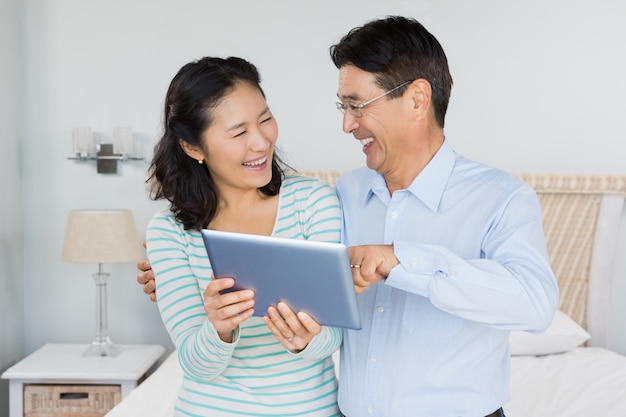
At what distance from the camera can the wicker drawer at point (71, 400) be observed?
2773 millimetres

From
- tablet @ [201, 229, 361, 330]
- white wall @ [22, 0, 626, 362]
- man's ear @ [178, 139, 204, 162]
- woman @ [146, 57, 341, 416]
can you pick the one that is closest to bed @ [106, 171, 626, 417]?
white wall @ [22, 0, 626, 362]

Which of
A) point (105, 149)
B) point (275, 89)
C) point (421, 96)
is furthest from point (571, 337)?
point (105, 149)

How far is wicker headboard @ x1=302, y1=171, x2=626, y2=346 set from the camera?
2945mm

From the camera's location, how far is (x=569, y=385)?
236 centimetres

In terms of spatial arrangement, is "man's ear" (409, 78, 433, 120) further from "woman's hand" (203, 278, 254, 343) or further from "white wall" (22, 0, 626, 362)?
"white wall" (22, 0, 626, 362)

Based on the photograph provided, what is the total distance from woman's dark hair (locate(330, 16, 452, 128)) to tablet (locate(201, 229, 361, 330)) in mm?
427

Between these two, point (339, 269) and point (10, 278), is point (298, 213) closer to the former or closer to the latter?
point (339, 269)

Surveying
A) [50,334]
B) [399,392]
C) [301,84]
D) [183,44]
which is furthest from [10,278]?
[399,392]

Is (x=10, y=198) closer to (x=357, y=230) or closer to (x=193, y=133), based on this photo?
(x=193, y=133)

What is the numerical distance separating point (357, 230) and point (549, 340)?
161 centimetres

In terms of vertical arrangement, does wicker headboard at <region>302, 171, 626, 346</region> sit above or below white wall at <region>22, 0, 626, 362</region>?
below

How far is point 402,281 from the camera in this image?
43.3 inches

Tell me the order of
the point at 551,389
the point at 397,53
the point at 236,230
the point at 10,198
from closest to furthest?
the point at 397,53, the point at 236,230, the point at 551,389, the point at 10,198

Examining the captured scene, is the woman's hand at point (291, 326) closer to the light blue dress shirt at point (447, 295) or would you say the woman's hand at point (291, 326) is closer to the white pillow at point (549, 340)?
the light blue dress shirt at point (447, 295)
